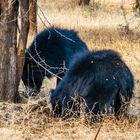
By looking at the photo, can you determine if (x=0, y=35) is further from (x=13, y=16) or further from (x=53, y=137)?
(x=53, y=137)

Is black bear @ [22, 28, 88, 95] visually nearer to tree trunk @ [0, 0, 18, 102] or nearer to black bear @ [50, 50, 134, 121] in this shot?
tree trunk @ [0, 0, 18, 102]


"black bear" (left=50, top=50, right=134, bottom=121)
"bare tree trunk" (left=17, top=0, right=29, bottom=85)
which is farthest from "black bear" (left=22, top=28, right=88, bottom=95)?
"black bear" (left=50, top=50, right=134, bottom=121)

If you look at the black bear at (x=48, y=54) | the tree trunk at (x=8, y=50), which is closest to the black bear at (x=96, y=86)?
the tree trunk at (x=8, y=50)

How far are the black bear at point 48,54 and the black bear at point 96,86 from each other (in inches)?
69.9

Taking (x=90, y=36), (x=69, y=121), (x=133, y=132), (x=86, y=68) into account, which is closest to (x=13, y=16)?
(x=86, y=68)

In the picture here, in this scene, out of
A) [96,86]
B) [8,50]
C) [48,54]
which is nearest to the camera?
[96,86]

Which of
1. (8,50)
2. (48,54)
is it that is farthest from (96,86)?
(48,54)

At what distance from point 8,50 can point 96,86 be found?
4.88 feet

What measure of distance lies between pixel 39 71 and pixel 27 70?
221 millimetres

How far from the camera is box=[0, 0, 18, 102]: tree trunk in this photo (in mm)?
7465

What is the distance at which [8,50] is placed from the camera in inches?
299

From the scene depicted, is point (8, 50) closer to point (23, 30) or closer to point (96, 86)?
point (23, 30)

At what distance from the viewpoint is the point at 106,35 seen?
17641mm

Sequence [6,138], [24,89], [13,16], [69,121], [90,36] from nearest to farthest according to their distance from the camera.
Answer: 1. [6,138]
2. [69,121]
3. [13,16]
4. [24,89]
5. [90,36]
